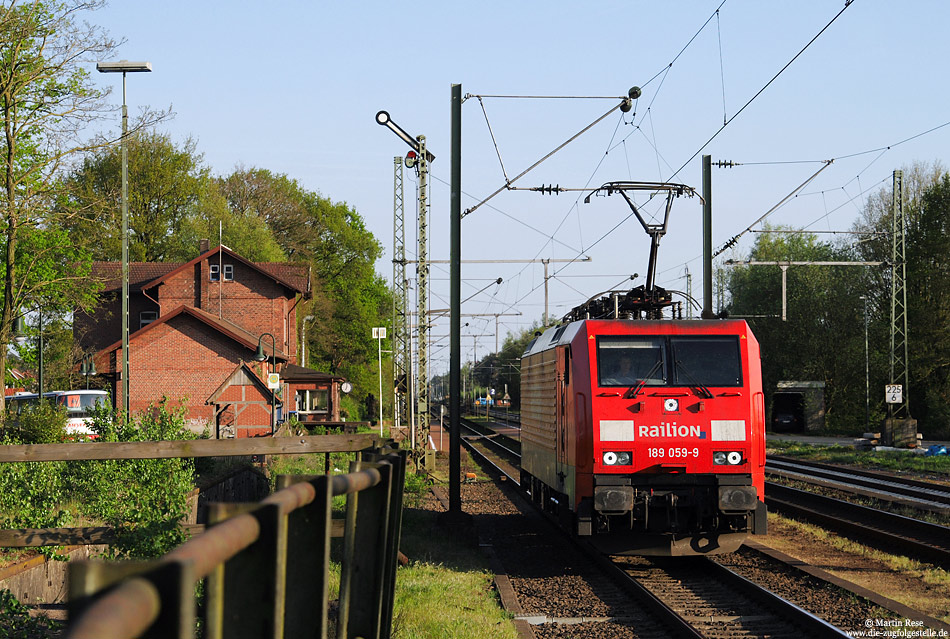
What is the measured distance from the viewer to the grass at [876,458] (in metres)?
27.3

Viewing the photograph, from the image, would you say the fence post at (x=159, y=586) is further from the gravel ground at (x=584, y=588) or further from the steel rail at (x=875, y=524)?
the steel rail at (x=875, y=524)

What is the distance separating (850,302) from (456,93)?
156 ft

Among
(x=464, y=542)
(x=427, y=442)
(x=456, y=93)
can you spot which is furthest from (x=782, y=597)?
(x=427, y=442)

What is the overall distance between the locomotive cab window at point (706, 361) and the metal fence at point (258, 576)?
8.45 metres

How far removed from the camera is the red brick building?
41.7 meters

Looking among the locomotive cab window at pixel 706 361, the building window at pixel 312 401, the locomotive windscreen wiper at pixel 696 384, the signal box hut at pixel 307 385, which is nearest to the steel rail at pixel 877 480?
the locomotive cab window at pixel 706 361

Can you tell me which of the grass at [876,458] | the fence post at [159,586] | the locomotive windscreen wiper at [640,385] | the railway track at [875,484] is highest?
the locomotive windscreen wiper at [640,385]

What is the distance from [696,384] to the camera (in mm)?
11727

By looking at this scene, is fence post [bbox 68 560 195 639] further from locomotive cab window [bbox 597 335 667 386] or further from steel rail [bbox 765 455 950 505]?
steel rail [bbox 765 455 950 505]

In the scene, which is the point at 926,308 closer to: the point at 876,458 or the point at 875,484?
the point at 876,458

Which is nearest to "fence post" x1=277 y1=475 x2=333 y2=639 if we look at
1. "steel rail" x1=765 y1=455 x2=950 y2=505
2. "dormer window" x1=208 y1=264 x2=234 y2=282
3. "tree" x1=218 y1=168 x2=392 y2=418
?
"steel rail" x1=765 y1=455 x2=950 y2=505

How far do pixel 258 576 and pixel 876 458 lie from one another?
31.7m

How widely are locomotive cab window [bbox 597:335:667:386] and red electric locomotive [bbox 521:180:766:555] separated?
12mm

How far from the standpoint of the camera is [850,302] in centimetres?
5812
